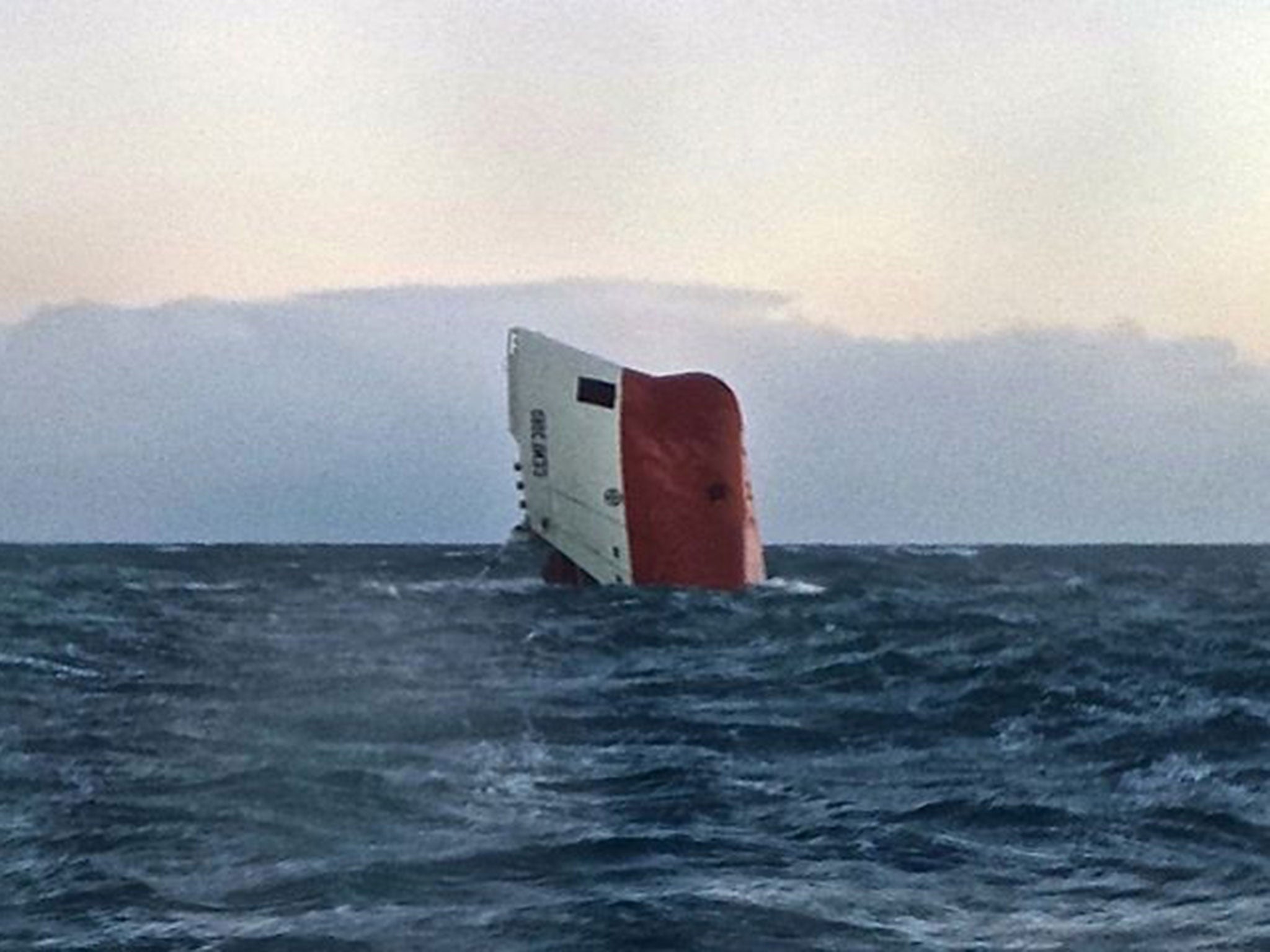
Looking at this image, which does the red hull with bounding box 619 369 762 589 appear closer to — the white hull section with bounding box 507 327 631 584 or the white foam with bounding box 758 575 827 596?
the white hull section with bounding box 507 327 631 584

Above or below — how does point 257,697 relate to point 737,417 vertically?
below

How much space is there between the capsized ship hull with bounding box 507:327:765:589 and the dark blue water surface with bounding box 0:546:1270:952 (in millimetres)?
→ 3981

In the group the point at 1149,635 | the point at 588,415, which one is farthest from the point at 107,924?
the point at 588,415

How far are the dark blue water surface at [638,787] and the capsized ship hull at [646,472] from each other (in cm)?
398

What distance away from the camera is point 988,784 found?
15.5 metres

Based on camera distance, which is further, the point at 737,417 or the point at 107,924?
the point at 737,417

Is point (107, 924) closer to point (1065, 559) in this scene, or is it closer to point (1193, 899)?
point (1193, 899)

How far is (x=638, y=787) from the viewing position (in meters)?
15.1

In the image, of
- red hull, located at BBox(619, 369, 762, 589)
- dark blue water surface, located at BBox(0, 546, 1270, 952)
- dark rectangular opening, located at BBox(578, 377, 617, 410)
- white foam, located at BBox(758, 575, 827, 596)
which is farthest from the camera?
white foam, located at BBox(758, 575, 827, 596)

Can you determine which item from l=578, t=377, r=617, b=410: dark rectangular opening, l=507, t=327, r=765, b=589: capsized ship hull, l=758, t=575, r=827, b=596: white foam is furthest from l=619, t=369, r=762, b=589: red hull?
l=758, t=575, r=827, b=596: white foam

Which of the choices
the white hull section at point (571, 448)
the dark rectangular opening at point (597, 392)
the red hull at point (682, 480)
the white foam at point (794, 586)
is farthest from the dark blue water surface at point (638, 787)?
the white foam at point (794, 586)

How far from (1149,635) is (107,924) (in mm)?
23136

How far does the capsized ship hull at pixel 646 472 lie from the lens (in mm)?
35438

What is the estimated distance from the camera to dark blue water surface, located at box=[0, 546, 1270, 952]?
10961 mm
